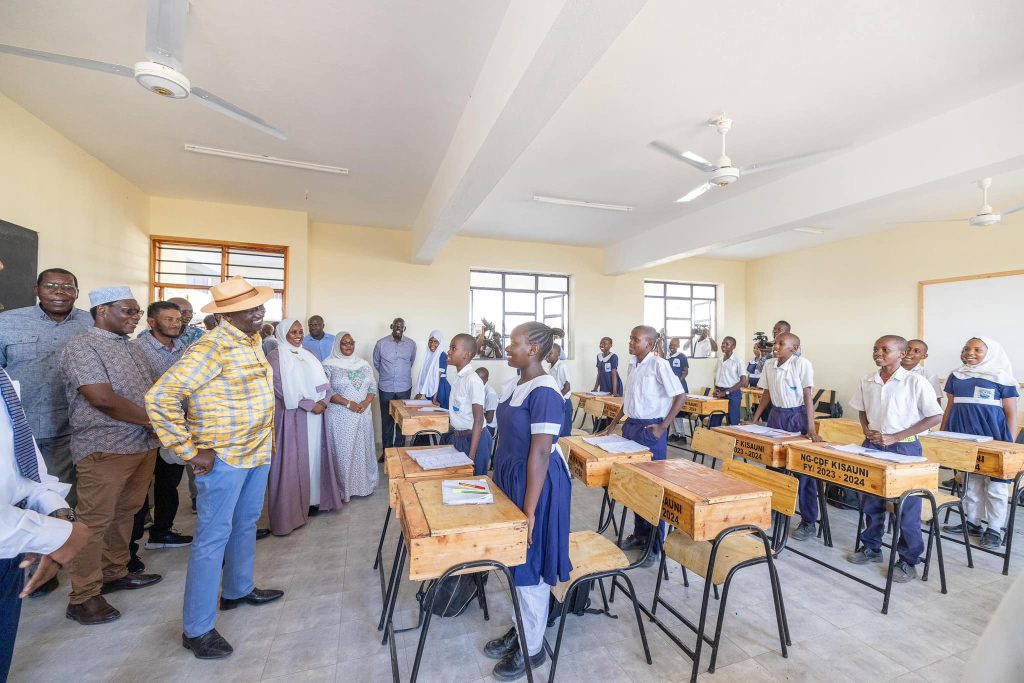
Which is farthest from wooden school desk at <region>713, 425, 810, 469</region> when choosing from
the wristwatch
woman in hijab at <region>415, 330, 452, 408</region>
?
woman in hijab at <region>415, 330, 452, 408</region>

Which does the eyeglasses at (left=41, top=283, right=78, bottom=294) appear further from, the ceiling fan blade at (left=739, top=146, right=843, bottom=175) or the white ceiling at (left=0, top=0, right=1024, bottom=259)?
the ceiling fan blade at (left=739, top=146, right=843, bottom=175)

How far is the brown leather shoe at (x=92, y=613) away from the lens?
2318mm

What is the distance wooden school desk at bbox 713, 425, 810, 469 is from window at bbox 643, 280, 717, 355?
5723 millimetres

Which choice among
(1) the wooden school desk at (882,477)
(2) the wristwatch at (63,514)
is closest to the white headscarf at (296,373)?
(2) the wristwatch at (63,514)

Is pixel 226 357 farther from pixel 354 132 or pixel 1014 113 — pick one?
pixel 1014 113

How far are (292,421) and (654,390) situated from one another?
285 centimetres

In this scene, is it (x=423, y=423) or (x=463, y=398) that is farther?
(x=423, y=423)

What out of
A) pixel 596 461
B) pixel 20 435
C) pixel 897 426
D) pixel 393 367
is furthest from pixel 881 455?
pixel 393 367

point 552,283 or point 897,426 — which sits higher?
point 552,283

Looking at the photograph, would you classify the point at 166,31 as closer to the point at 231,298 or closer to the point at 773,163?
the point at 231,298

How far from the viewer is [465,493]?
1.87 m

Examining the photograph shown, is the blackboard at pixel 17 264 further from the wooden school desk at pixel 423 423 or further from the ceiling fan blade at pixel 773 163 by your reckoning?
the ceiling fan blade at pixel 773 163

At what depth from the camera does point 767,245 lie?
800 cm

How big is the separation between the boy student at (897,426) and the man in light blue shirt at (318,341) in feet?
17.4
